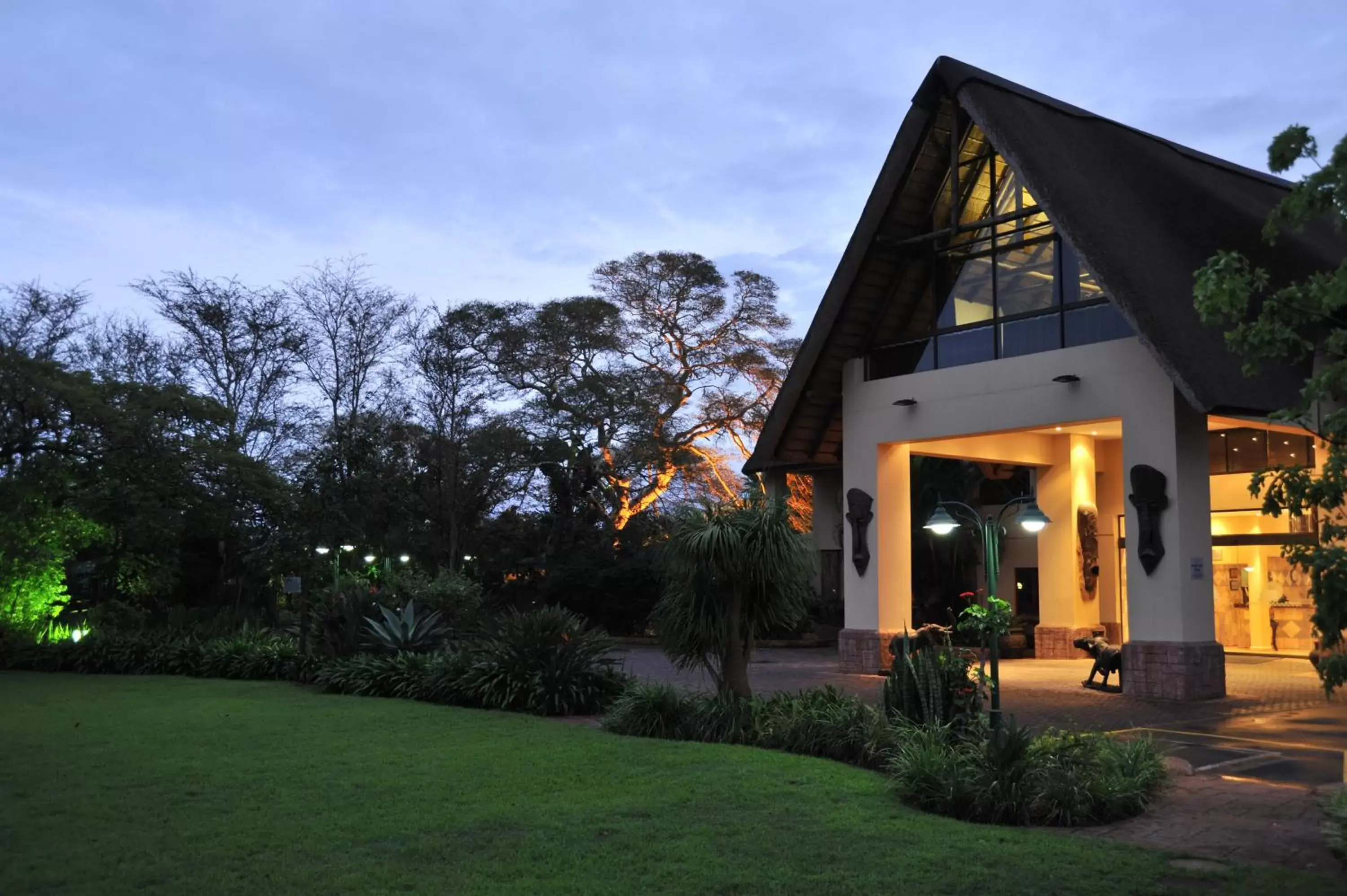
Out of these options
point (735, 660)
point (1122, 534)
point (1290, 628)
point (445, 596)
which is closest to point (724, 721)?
point (735, 660)

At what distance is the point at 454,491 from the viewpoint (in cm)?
3456

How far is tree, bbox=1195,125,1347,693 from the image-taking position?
18.1 ft

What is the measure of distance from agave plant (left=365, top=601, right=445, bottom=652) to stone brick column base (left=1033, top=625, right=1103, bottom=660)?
1162 centimetres

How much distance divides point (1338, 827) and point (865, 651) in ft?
41.9

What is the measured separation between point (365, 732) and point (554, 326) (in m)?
24.7

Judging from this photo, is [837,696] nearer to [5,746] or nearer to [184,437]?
[5,746]

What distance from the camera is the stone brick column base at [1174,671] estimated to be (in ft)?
51.5

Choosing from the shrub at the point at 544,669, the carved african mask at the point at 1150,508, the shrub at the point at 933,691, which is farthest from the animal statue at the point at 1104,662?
the shrub at the point at 544,669

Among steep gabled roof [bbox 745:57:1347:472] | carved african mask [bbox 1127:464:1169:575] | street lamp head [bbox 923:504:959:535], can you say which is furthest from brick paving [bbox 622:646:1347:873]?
steep gabled roof [bbox 745:57:1347:472]

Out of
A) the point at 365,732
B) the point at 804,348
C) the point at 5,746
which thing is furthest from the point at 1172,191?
the point at 5,746

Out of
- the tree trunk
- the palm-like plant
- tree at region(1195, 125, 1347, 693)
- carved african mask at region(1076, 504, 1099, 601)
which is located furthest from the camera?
carved african mask at region(1076, 504, 1099, 601)

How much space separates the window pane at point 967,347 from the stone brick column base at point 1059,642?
656 centimetres

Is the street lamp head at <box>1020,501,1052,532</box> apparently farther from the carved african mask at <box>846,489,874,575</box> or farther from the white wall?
the carved african mask at <box>846,489,874,575</box>

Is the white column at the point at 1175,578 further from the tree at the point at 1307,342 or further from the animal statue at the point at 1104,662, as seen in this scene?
the tree at the point at 1307,342
